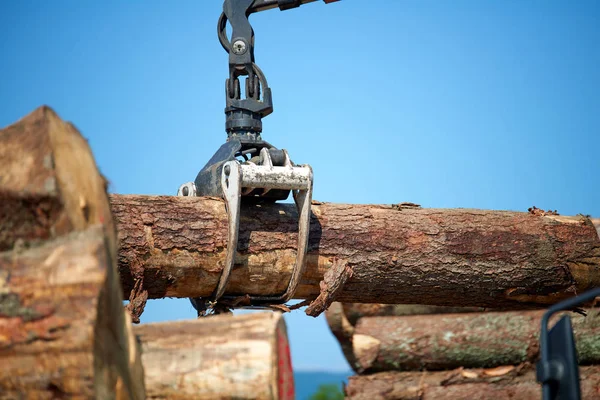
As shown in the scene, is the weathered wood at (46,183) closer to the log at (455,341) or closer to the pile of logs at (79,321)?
the pile of logs at (79,321)

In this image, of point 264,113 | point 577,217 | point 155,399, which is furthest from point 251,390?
point 577,217

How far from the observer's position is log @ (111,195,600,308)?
4836 millimetres

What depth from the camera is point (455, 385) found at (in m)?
5.82

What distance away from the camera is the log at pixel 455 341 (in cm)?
589

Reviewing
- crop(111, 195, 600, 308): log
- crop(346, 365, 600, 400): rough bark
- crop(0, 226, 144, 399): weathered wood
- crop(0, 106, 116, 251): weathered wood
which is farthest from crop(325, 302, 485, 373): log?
crop(0, 226, 144, 399): weathered wood

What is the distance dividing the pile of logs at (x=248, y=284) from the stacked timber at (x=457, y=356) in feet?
0.04

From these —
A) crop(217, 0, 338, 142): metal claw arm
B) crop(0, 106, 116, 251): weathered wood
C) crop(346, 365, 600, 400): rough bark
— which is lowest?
crop(346, 365, 600, 400): rough bark

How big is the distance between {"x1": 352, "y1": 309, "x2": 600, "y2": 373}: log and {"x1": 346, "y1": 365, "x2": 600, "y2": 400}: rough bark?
0.09 metres

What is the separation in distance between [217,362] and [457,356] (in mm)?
3417

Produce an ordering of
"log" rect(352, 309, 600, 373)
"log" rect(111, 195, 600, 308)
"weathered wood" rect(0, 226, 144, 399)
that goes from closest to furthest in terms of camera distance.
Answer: "weathered wood" rect(0, 226, 144, 399), "log" rect(111, 195, 600, 308), "log" rect(352, 309, 600, 373)

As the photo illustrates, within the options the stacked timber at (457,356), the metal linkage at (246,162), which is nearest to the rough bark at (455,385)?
the stacked timber at (457,356)

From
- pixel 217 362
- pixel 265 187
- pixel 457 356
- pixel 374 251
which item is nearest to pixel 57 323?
pixel 217 362

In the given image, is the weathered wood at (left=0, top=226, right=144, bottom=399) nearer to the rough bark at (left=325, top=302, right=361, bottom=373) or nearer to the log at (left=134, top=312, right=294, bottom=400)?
the log at (left=134, top=312, right=294, bottom=400)

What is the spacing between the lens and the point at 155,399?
294 cm
